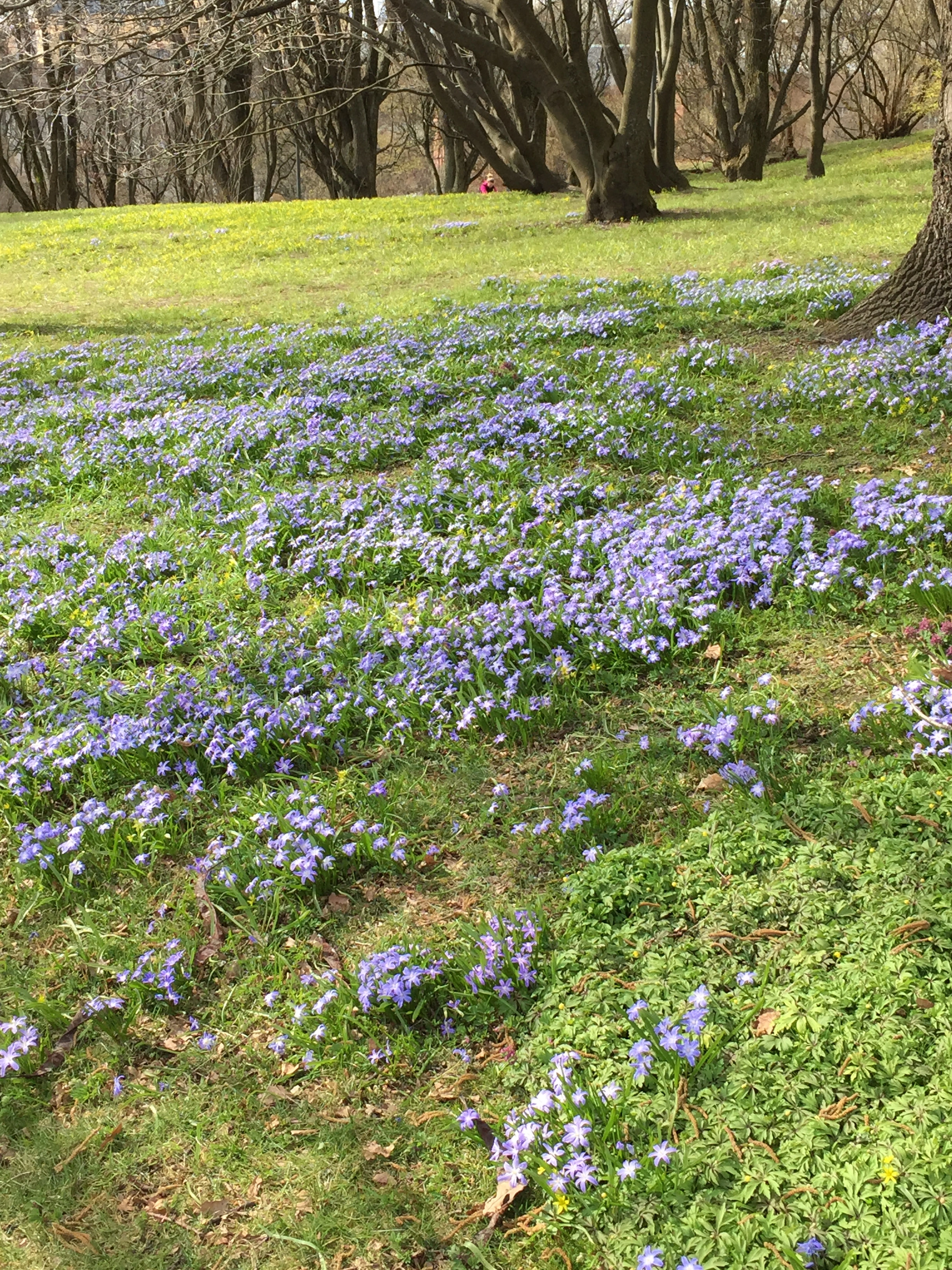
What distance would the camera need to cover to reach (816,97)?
17.8 meters

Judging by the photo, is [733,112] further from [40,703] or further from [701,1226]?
[701,1226]

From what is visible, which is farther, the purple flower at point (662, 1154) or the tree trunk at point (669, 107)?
the tree trunk at point (669, 107)

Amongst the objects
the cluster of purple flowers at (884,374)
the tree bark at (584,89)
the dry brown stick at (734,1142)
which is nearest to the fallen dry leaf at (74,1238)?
the dry brown stick at (734,1142)

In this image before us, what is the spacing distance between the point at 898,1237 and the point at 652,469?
4.26 meters

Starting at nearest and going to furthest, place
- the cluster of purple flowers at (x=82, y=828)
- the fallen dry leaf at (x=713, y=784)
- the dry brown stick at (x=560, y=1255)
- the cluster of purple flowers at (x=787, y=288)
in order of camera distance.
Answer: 1. the dry brown stick at (x=560, y=1255)
2. the fallen dry leaf at (x=713, y=784)
3. the cluster of purple flowers at (x=82, y=828)
4. the cluster of purple flowers at (x=787, y=288)

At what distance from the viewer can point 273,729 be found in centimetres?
386

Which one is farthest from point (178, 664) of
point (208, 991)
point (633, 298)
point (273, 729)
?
point (633, 298)

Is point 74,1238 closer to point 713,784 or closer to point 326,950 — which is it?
point 326,950

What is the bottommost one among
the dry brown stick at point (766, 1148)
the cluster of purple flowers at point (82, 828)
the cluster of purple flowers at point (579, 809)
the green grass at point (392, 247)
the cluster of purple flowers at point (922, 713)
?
the dry brown stick at point (766, 1148)

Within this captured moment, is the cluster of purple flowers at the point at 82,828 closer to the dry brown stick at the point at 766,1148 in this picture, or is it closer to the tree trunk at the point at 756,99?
the dry brown stick at the point at 766,1148

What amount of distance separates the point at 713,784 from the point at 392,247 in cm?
1487

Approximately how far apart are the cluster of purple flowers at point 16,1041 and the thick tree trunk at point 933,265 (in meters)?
6.61

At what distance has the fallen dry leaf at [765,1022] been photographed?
231 centimetres

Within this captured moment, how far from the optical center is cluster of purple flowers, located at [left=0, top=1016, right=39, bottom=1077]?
2695mm
